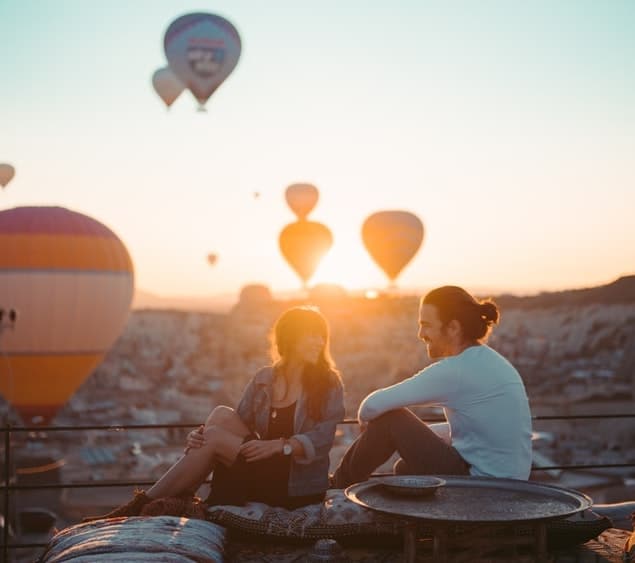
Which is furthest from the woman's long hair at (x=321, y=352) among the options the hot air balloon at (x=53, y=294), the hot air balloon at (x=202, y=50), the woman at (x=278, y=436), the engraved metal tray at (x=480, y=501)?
the hot air balloon at (x=202, y=50)

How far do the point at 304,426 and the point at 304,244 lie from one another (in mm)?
27761

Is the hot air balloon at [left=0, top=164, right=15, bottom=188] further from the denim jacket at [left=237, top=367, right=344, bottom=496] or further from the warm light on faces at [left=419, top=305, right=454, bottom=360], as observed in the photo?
the warm light on faces at [left=419, top=305, right=454, bottom=360]

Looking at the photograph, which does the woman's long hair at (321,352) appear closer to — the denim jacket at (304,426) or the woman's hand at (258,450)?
the denim jacket at (304,426)

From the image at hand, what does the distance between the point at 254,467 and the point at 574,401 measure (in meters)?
26.7

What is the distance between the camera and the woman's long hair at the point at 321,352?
3852 mm

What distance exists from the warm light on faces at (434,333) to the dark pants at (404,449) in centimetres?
31

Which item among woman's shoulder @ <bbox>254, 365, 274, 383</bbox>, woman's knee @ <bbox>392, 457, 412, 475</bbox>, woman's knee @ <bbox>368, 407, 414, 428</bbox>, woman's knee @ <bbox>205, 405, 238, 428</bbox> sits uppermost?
woman's shoulder @ <bbox>254, 365, 274, 383</bbox>

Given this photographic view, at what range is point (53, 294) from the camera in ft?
55.3

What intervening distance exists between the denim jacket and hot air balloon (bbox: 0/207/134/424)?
44.2 ft

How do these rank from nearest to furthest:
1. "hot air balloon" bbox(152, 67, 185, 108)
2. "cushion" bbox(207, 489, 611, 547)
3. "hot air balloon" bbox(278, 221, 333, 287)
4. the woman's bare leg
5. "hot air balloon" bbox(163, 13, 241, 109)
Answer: "cushion" bbox(207, 489, 611, 547), the woman's bare leg, "hot air balloon" bbox(163, 13, 241, 109), "hot air balloon" bbox(152, 67, 185, 108), "hot air balloon" bbox(278, 221, 333, 287)

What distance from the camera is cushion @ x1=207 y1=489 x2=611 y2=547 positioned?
338 centimetres

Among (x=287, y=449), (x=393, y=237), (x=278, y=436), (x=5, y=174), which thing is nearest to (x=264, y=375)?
(x=278, y=436)

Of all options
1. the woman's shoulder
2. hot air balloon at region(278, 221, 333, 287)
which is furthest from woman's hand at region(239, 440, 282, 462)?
hot air balloon at region(278, 221, 333, 287)

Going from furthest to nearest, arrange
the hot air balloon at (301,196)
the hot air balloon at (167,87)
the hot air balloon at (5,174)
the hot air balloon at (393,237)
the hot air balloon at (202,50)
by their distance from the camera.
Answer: the hot air balloon at (301,196), the hot air balloon at (393,237), the hot air balloon at (167,87), the hot air balloon at (5,174), the hot air balloon at (202,50)
